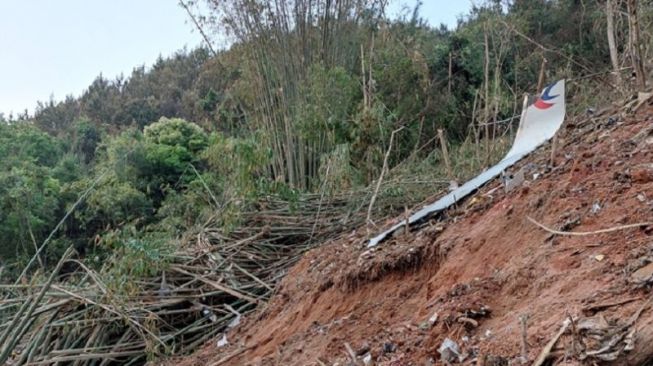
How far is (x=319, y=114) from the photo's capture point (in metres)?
5.59

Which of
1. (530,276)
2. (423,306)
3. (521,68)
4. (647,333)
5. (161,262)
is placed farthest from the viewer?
(521,68)

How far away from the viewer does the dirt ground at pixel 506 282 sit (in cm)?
131

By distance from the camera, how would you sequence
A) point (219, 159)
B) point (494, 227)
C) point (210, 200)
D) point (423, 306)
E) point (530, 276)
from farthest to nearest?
point (210, 200)
point (219, 159)
point (494, 227)
point (423, 306)
point (530, 276)

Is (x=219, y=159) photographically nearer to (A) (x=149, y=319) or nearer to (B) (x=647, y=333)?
(A) (x=149, y=319)

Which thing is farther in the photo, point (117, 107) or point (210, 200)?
point (117, 107)

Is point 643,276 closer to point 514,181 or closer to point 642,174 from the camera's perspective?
point 642,174

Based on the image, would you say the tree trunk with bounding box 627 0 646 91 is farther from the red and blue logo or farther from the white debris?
the white debris

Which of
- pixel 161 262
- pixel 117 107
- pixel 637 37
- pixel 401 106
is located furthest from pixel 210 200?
pixel 117 107

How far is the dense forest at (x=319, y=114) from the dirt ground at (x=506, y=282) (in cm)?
83

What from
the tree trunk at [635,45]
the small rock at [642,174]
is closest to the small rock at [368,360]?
the small rock at [642,174]

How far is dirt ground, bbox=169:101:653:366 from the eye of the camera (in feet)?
4.31

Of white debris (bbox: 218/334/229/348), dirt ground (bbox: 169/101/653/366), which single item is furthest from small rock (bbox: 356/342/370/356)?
white debris (bbox: 218/334/229/348)

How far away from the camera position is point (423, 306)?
78.2 inches

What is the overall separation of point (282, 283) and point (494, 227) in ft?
5.25
